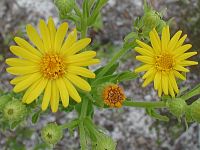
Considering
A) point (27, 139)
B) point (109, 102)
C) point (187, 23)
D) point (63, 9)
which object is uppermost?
point (187, 23)

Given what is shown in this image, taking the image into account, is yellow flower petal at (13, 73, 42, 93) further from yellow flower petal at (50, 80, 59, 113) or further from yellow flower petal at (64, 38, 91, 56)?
yellow flower petal at (64, 38, 91, 56)

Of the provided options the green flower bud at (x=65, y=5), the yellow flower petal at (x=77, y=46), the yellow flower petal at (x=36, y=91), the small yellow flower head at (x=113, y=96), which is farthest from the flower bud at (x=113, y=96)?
the green flower bud at (x=65, y=5)

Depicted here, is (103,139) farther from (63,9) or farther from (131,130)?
(131,130)

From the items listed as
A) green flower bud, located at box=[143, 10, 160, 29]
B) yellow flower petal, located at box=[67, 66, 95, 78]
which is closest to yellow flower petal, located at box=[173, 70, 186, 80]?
green flower bud, located at box=[143, 10, 160, 29]

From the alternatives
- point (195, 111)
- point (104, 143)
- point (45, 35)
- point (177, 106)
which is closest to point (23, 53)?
point (45, 35)

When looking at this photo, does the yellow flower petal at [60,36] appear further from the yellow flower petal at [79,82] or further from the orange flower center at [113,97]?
the orange flower center at [113,97]

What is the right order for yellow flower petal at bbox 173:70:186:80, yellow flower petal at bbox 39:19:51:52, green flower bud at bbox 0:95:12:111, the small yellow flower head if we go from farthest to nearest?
1. yellow flower petal at bbox 173:70:186:80
2. green flower bud at bbox 0:95:12:111
3. the small yellow flower head
4. yellow flower petal at bbox 39:19:51:52

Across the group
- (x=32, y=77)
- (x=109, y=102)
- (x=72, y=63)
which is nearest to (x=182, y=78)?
(x=109, y=102)

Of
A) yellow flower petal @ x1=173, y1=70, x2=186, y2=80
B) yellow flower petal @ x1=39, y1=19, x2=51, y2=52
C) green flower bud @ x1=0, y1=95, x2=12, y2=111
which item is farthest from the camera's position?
yellow flower petal @ x1=173, y1=70, x2=186, y2=80
